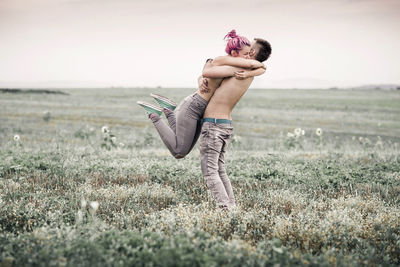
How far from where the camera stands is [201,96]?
16.3 ft

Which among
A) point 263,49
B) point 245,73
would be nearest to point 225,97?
point 245,73

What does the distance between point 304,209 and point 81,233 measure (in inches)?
119

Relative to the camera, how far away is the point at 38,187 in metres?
5.94

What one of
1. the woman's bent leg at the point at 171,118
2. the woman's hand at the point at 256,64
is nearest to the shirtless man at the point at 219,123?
the woman's hand at the point at 256,64

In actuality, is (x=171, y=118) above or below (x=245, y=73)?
below

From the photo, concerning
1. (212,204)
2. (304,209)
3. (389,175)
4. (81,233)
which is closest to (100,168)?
(212,204)

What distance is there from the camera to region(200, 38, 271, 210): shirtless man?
479 cm

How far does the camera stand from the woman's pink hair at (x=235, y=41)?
475cm

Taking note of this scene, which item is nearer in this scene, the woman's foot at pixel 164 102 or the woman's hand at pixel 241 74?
the woman's hand at pixel 241 74

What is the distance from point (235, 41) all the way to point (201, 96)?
33.3 inches

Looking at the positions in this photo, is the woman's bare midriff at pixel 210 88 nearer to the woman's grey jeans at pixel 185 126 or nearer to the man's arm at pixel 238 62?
the woman's grey jeans at pixel 185 126

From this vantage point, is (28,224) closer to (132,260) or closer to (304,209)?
(132,260)

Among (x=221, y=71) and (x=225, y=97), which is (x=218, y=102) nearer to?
(x=225, y=97)

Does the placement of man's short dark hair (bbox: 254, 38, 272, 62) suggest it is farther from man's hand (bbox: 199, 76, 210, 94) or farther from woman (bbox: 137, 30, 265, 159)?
man's hand (bbox: 199, 76, 210, 94)
